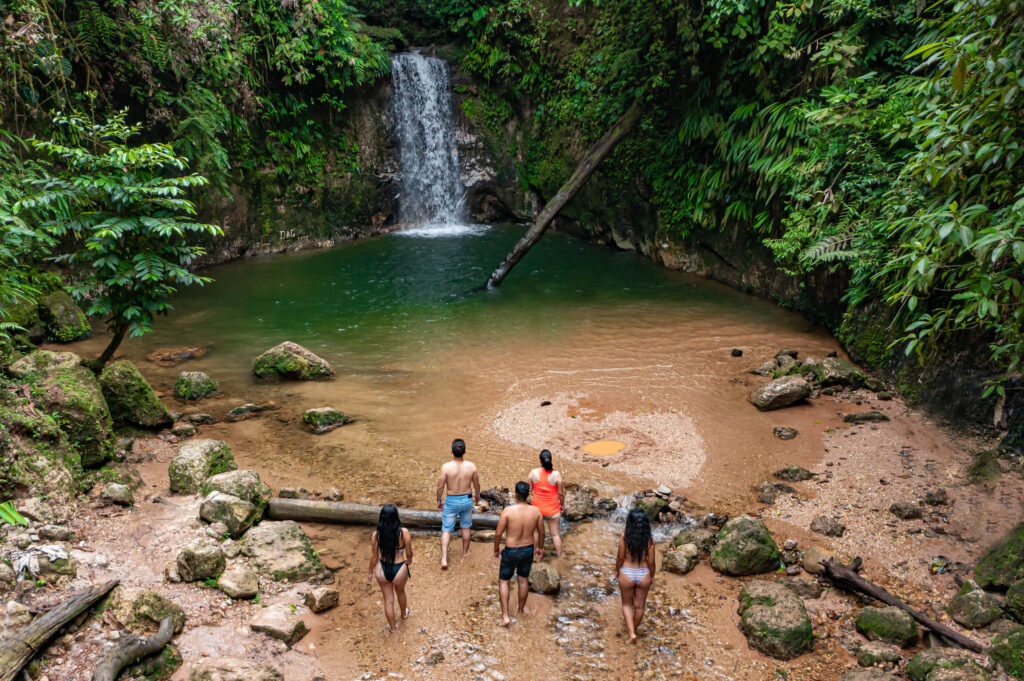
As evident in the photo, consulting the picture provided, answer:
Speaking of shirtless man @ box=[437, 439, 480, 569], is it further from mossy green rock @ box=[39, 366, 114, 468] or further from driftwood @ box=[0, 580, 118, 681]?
mossy green rock @ box=[39, 366, 114, 468]

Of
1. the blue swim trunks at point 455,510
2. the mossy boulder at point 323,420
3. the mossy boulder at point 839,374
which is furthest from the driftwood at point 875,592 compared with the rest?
the mossy boulder at point 323,420

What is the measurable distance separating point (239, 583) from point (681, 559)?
4.13m

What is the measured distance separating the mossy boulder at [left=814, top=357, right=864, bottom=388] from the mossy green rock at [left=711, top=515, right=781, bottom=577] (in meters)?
4.19

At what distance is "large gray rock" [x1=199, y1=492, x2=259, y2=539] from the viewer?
6.44m

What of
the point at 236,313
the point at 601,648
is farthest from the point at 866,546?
the point at 236,313

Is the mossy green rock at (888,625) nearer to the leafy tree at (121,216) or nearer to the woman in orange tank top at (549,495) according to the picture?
the woman in orange tank top at (549,495)

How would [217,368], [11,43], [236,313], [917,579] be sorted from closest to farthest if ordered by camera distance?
[917,579] < [11,43] < [217,368] < [236,313]

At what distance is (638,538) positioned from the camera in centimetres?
558

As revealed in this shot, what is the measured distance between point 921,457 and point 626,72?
9991mm

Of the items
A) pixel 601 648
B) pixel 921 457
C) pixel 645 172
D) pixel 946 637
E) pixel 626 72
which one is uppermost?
pixel 626 72

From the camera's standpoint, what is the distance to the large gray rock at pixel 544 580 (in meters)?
6.10

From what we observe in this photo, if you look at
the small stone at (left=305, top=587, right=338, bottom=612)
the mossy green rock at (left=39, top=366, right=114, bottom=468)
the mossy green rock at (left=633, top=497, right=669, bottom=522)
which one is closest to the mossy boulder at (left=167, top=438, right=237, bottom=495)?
the mossy green rock at (left=39, top=366, right=114, bottom=468)

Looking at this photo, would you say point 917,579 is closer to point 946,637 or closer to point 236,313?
point 946,637

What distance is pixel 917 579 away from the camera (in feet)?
19.6
